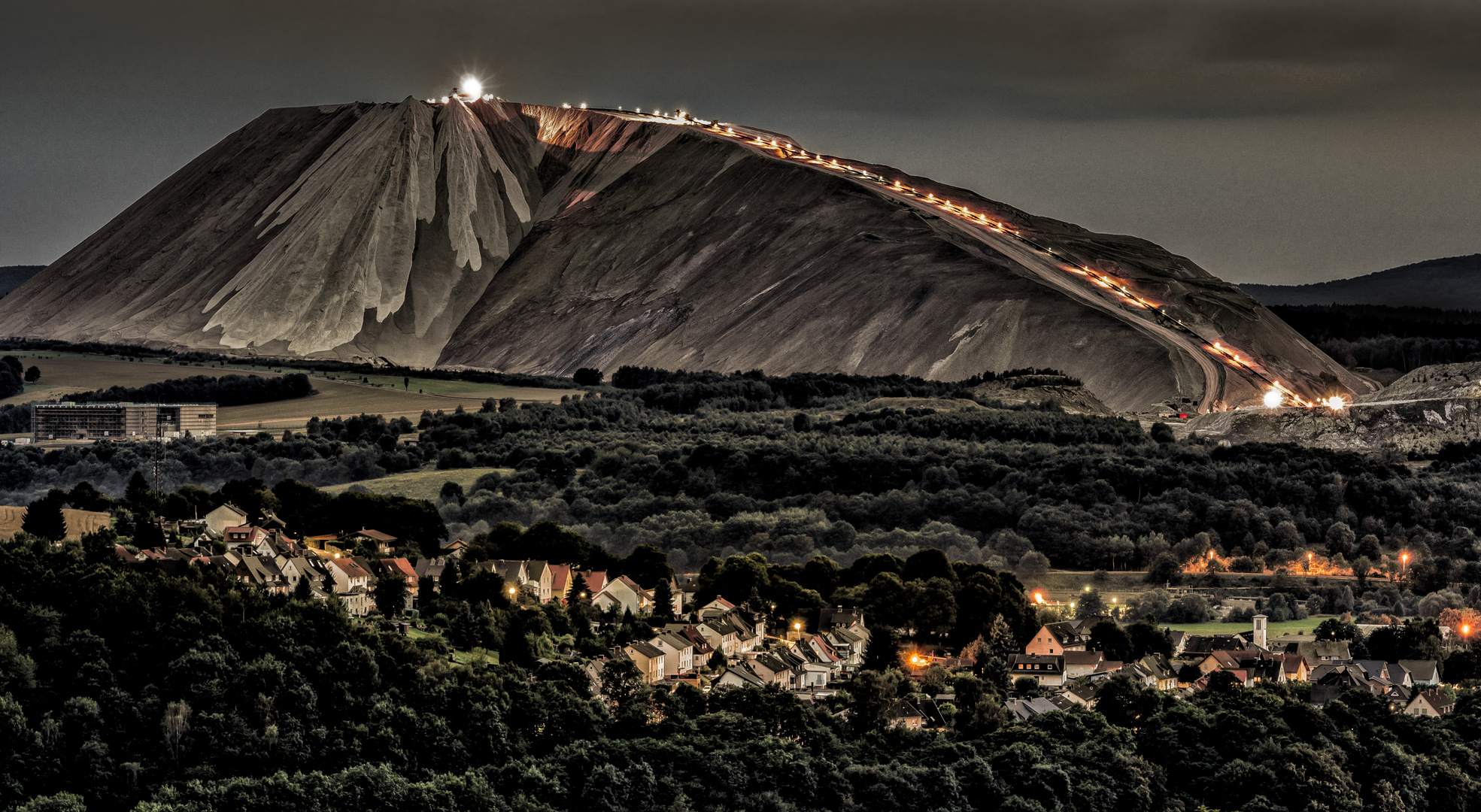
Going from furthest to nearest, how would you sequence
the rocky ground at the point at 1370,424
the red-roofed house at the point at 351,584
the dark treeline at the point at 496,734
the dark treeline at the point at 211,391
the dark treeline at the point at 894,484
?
the dark treeline at the point at 211,391
the rocky ground at the point at 1370,424
the dark treeline at the point at 894,484
the red-roofed house at the point at 351,584
the dark treeline at the point at 496,734

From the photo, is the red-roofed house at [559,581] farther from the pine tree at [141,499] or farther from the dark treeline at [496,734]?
the pine tree at [141,499]

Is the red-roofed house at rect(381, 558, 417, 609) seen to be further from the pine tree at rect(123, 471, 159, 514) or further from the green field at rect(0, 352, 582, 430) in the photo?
the green field at rect(0, 352, 582, 430)

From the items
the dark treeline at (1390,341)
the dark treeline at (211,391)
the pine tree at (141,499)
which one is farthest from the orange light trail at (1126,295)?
the pine tree at (141,499)

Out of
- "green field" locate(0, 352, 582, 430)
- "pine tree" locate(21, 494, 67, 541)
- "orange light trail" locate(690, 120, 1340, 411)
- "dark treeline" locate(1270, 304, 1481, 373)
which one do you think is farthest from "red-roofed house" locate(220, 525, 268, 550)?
"dark treeline" locate(1270, 304, 1481, 373)

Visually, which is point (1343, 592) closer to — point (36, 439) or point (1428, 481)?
point (1428, 481)

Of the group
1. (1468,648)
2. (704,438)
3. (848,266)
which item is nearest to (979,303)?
(848,266)

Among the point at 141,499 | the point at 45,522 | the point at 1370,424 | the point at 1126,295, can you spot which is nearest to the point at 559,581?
the point at 141,499
